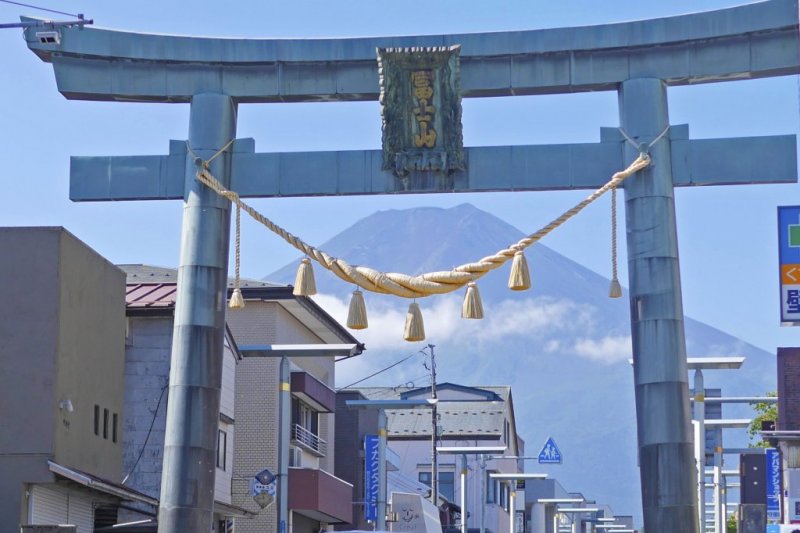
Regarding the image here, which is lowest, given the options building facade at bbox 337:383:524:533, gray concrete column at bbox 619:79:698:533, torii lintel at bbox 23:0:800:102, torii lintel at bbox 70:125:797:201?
gray concrete column at bbox 619:79:698:533

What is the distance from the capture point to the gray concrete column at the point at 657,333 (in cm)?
1977

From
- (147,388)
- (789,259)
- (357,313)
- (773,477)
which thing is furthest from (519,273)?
(773,477)

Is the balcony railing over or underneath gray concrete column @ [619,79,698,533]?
over

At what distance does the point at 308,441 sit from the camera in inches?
1997

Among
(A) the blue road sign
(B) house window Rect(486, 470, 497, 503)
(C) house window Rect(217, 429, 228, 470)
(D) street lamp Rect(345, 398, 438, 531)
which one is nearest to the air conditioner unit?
(C) house window Rect(217, 429, 228, 470)

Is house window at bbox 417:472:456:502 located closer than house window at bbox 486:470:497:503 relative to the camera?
Yes

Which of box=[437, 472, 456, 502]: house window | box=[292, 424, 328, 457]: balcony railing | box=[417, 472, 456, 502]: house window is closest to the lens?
box=[292, 424, 328, 457]: balcony railing

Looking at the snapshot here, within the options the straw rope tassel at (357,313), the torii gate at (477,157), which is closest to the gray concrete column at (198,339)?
the torii gate at (477,157)

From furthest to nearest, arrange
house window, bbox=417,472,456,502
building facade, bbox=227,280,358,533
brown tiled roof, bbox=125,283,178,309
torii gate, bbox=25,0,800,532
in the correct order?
1. house window, bbox=417,472,456,502
2. building facade, bbox=227,280,358,533
3. brown tiled roof, bbox=125,283,178,309
4. torii gate, bbox=25,0,800,532

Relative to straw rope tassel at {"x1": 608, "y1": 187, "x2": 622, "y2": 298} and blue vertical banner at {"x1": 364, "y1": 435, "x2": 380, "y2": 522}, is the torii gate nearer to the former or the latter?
straw rope tassel at {"x1": 608, "y1": 187, "x2": 622, "y2": 298}

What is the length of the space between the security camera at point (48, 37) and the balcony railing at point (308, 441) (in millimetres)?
27816

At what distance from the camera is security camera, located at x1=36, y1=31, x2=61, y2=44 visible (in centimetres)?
2152

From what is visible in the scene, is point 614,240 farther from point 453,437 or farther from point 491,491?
point 491,491

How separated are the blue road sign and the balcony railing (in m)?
16.5
